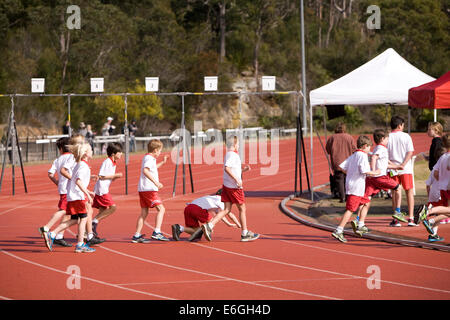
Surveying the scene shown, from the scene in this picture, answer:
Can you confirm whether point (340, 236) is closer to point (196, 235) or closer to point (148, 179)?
point (196, 235)

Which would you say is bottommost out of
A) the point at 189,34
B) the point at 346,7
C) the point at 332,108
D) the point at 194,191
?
the point at 194,191

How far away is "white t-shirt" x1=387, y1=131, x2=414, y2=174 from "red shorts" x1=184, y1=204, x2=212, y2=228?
3.51m

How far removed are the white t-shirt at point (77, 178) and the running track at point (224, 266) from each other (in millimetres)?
857

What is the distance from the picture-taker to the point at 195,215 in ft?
38.9

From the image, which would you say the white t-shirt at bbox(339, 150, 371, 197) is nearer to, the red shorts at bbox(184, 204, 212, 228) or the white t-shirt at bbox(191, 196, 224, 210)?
the white t-shirt at bbox(191, 196, 224, 210)

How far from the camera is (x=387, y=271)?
30.2 ft

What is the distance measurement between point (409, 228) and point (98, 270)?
5565 millimetres

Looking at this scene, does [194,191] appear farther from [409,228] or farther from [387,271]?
[387,271]

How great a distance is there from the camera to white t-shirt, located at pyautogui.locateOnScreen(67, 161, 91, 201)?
10.7 meters

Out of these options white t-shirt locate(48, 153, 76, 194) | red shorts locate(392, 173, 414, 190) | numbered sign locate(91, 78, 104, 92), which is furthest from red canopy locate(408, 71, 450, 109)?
numbered sign locate(91, 78, 104, 92)

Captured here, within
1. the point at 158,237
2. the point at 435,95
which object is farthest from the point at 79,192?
the point at 435,95

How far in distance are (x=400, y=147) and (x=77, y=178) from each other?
5.62 meters
